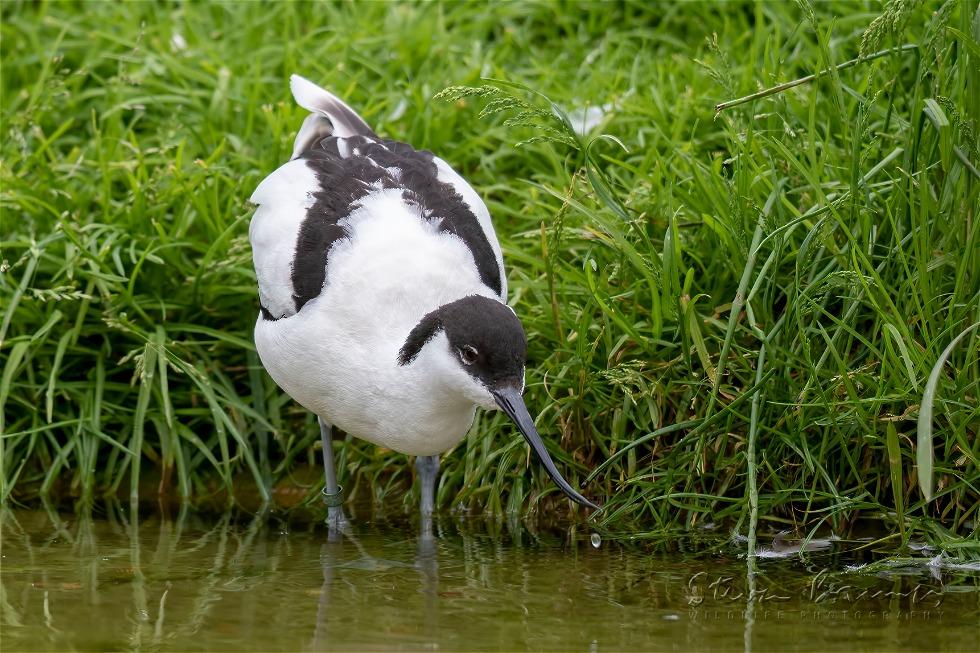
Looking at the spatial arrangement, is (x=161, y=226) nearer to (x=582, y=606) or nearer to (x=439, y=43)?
(x=439, y=43)

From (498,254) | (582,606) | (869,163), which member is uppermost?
(869,163)

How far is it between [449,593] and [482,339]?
767 millimetres

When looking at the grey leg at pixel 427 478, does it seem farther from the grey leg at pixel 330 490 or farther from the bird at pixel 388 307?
the grey leg at pixel 330 490

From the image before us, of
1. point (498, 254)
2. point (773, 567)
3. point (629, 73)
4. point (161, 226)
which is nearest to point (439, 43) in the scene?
point (629, 73)

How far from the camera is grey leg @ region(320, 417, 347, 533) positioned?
4.55 metres

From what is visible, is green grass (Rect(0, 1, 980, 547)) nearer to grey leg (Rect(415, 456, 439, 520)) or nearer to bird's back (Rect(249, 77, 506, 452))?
grey leg (Rect(415, 456, 439, 520))

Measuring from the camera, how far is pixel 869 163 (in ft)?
15.7

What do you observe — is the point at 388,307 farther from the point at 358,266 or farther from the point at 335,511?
the point at 335,511

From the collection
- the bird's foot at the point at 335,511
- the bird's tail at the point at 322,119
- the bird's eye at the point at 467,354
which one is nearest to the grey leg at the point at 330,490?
the bird's foot at the point at 335,511

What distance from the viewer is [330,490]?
15.1 ft

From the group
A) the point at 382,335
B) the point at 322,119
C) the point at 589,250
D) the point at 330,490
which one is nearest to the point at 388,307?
the point at 382,335

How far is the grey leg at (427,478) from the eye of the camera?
448 centimetres

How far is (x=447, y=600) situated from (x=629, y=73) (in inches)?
135

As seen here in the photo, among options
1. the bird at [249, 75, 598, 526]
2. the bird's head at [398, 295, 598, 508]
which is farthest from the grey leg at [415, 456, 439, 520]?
the bird's head at [398, 295, 598, 508]
